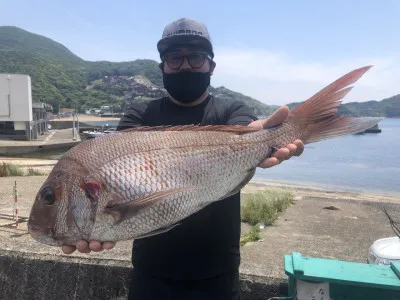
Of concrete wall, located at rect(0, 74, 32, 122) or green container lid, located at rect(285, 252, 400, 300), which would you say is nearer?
green container lid, located at rect(285, 252, 400, 300)

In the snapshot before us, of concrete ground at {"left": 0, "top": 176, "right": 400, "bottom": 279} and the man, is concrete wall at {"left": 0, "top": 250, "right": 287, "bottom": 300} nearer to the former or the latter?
concrete ground at {"left": 0, "top": 176, "right": 400, "bottom": 279}

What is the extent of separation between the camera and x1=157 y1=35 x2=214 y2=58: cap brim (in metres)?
2.89

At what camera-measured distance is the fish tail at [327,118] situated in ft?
7.82

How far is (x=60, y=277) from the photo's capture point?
3.73 meters

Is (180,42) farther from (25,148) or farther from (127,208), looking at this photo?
(25,148)

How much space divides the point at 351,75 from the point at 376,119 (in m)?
0.38

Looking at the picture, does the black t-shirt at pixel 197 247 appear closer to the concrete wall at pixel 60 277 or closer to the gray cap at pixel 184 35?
the concrete wall at pixel 60 277

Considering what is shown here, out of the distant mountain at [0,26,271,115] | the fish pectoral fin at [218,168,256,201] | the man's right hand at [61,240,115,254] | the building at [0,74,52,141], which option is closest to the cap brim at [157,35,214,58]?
the fish pectoral fin at [218,168,256,201]

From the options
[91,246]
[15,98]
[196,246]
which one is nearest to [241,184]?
[196,246]

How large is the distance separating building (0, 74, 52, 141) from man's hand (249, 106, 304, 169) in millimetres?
44257

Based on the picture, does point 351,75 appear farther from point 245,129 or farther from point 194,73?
point 194,73

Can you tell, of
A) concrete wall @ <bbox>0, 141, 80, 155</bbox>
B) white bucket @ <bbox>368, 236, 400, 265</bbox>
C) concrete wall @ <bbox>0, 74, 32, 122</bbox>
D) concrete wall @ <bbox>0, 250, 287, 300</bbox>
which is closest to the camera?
white bucket @ <bbox>368, 236, 400, 265</bbox>

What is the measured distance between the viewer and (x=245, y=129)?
8.36 feet

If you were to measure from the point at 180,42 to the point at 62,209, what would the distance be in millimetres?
1576
